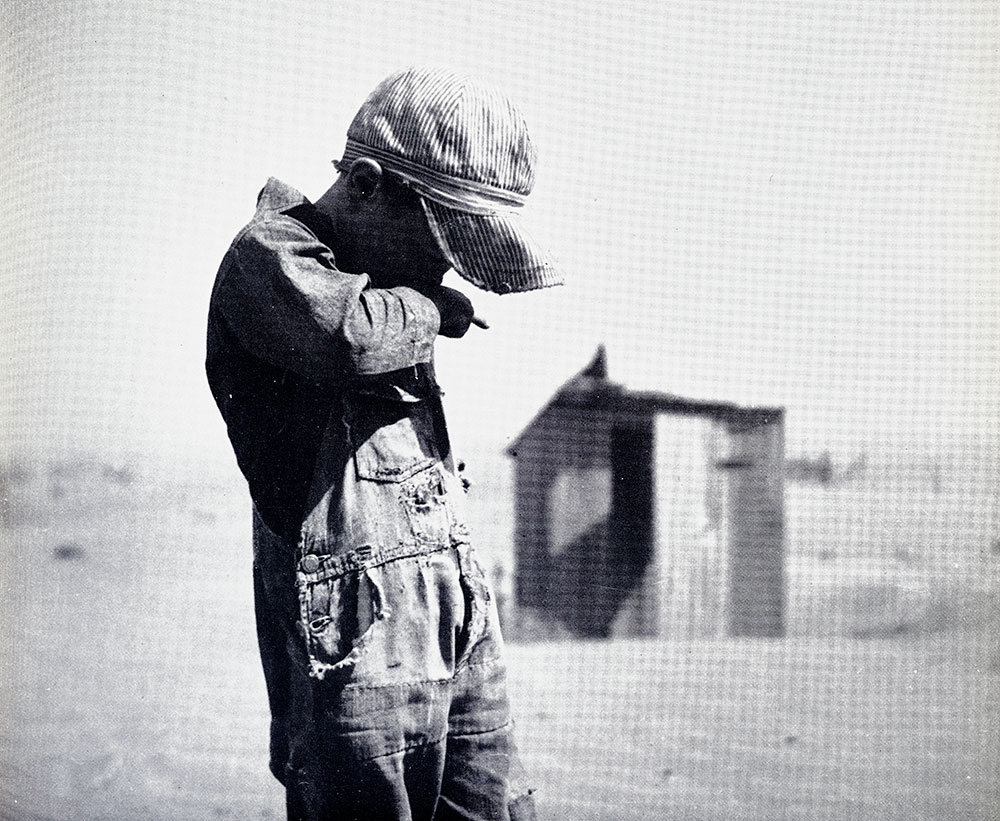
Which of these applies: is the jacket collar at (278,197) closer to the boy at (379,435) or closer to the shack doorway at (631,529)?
the boy at (379,435)

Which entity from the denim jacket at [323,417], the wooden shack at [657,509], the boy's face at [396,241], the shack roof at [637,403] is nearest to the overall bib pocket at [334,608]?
the denim jacket at [323,417]

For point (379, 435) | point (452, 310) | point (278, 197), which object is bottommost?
point (379, 435)

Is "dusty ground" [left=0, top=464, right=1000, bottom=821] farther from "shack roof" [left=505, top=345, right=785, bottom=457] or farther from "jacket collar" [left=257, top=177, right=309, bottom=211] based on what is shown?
"jacket collar" [left=257, top=177, right=309, bottom=211]

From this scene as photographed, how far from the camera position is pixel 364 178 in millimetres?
1191

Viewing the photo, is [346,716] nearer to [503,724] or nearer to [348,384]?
[503,724]

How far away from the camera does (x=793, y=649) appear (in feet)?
13.9

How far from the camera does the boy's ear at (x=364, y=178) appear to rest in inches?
46.5

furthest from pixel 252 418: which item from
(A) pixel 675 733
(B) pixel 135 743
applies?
(A) pixel 675 733

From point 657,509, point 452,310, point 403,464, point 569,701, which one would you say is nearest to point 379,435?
point 403,464

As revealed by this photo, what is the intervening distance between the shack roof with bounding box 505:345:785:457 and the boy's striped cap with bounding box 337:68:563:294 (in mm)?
2984

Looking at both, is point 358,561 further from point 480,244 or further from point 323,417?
point 480,244

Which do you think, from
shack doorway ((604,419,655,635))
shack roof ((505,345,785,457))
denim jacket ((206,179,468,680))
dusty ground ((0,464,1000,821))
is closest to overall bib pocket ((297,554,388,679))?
denim jacket ((206,179,468,680))

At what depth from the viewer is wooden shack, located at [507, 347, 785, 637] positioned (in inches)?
180

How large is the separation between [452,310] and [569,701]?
9.59ft
